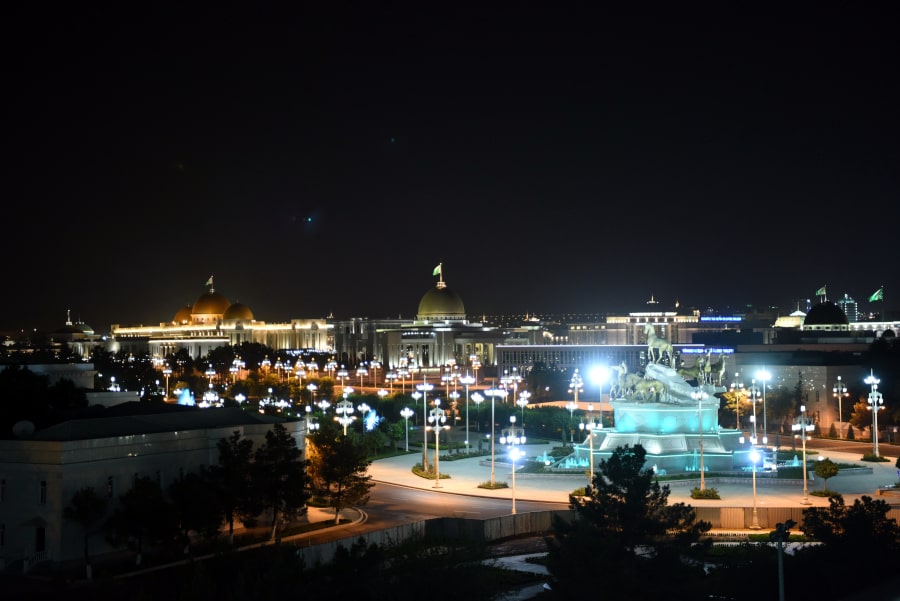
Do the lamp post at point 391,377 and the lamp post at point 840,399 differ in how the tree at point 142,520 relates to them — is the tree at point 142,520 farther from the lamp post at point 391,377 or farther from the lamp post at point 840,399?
the lamp post at point 391,377

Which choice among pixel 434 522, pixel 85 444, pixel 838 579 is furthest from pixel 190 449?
pixel 838 579

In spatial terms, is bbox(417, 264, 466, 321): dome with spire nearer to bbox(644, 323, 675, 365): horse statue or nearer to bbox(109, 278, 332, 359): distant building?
bbox(109, 278, 332, 359): distant building

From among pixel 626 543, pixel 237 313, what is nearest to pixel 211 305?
→ pixel 237 313

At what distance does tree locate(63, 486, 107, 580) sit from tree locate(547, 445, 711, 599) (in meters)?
14.6

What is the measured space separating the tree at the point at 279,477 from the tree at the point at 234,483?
0.33 meters

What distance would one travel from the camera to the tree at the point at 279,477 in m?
37.7

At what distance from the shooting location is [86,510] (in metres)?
33.7

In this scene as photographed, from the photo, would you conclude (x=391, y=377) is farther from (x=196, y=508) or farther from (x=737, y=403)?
(x=196, y=508)

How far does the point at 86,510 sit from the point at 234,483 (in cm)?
501

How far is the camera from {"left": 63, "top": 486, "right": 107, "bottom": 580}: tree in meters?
33.8

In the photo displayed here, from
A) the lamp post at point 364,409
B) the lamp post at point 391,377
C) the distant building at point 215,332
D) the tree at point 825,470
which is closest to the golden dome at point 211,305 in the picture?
the distant building at point 215,332

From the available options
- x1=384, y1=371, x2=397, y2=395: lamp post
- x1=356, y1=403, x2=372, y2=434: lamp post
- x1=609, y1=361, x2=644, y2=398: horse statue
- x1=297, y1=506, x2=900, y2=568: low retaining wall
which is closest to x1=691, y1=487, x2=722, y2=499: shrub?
x1=297, y1=506, x2=900, y2=568: low retaining wall

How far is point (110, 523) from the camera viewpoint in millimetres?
34406

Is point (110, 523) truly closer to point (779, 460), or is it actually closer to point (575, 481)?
point (575, 481)
